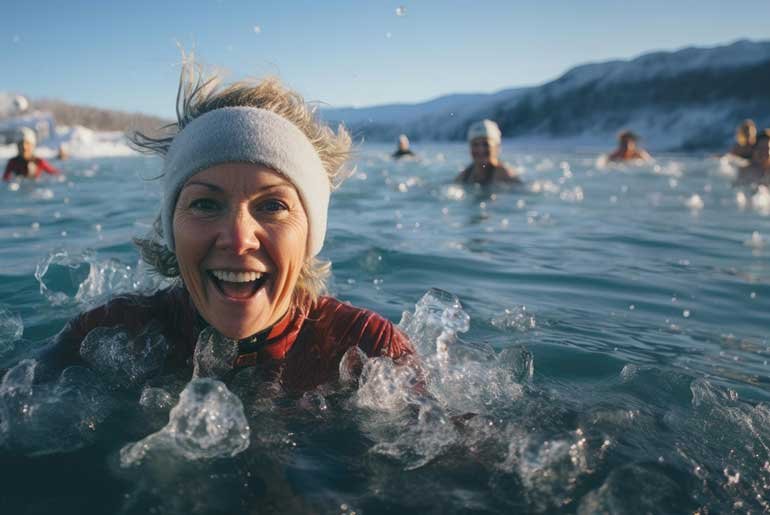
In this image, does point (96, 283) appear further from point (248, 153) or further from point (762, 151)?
point (762, 151)

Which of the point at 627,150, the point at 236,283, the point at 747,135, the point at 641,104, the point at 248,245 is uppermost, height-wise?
the point at 641,104

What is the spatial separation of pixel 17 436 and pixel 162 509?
737 millimetres

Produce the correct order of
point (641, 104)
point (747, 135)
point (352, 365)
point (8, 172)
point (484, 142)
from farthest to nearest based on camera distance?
1. point (641, 104)
2. point (747, 135)
3. point (8, 172)
4. point (484, 142)
5. point (352, 365)

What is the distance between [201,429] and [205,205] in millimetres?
709

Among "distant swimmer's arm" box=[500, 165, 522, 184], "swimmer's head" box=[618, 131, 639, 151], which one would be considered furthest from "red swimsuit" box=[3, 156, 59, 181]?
"swimmer's head" box=[618, 131, 639, 151]

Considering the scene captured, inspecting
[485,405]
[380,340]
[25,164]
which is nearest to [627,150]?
[25,164]

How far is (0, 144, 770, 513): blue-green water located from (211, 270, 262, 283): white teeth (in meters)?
0.53

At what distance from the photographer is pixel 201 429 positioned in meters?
2.03

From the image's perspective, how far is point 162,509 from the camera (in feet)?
5.77

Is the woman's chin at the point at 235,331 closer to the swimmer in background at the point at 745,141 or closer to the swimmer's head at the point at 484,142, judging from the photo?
the swimmer's head at the point at 484,142

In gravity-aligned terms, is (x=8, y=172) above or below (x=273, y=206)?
below

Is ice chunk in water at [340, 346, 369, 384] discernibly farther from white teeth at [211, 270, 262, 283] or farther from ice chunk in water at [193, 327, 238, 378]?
white teeth at [211, 270, 262, 283]

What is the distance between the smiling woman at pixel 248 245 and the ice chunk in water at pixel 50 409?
0.31ft

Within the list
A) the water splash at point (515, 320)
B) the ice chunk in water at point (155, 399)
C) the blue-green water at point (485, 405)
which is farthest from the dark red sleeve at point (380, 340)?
the water splash at point (515, 320)
